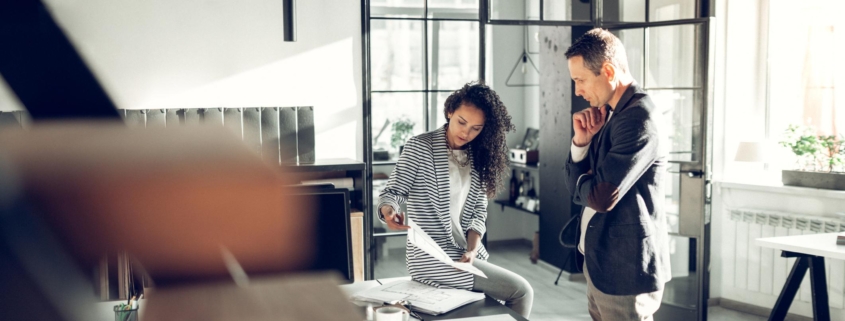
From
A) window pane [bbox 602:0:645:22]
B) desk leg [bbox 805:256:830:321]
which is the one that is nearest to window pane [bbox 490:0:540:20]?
window pane [bbox 602:0:645:22]

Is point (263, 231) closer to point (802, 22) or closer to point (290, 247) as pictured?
point (290, 247)

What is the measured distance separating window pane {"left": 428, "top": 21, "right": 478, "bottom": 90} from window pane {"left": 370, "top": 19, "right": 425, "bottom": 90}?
5.4 inches

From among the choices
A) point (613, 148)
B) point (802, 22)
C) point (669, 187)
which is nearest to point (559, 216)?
point (669, 187)

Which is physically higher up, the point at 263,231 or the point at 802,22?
the point at 802,22

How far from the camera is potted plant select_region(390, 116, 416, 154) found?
625 centimetres

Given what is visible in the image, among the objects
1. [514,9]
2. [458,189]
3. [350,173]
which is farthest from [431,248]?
[514,9]

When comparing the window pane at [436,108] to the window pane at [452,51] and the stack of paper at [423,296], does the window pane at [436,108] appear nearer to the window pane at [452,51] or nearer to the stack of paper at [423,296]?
the window pane at [452,51]

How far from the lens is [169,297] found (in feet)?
0.59

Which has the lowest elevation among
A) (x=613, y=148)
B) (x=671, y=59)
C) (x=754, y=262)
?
(x=754, y=262)

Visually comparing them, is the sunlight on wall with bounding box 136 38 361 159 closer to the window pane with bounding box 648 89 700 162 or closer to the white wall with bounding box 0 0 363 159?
the white wall with bounding box 0 0 363 159

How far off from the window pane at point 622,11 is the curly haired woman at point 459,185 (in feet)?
6.16

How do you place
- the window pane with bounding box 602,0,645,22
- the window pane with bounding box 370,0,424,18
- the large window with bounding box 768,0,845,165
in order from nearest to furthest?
the window pane with bounding box 602,0,645,22, the large window with bounding box 768,0,845,165, the window pane with bounding box 370,0,424,18

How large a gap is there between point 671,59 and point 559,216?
1922 mm

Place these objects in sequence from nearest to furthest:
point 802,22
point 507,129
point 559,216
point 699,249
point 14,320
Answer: point 14,320 → point 507,129 → point 699,249 → point 802,22 → point 559,216
